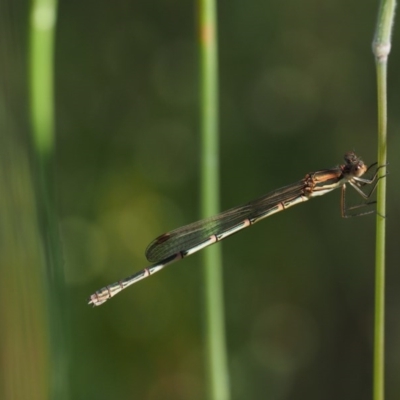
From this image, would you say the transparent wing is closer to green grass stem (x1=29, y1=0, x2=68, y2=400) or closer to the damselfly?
the damselfly

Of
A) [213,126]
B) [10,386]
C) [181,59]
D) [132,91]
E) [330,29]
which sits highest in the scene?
[330,29]

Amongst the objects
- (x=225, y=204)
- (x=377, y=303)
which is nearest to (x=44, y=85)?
(x=377, y=303)

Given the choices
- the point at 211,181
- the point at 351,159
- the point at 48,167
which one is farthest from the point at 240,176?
the point at 48,167

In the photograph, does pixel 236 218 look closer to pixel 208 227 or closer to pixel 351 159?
pixel 208 227

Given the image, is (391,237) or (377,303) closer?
(377,303)

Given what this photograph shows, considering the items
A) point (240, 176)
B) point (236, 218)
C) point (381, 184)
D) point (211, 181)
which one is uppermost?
point (240, 176)

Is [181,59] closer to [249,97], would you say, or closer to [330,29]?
[249,97]

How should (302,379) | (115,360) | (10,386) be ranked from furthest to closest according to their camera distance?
1. (302,379)
2. (115,360)
3. (10,386)

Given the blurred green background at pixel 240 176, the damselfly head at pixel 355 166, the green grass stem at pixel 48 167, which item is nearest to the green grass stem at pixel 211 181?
the green grass stem at pixel 48 167
